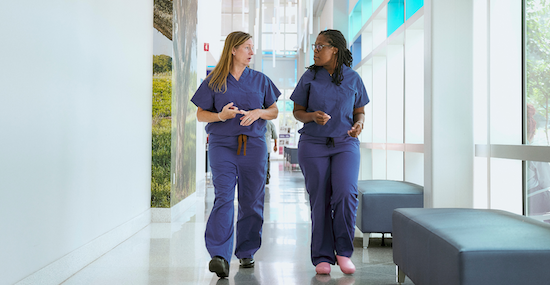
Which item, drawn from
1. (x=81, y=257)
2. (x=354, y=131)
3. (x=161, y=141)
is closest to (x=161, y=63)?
(x=161, y=141)

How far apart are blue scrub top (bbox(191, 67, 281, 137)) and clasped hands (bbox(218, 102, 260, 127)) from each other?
11 centimetres

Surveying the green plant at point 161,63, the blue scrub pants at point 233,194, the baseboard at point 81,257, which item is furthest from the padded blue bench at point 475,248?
the green plant at point 161,63

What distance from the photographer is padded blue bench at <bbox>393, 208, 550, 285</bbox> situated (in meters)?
1.47

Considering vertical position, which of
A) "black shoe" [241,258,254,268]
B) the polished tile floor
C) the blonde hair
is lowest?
the polished tile floor

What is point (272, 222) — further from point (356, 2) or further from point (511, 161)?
point (356, 2)

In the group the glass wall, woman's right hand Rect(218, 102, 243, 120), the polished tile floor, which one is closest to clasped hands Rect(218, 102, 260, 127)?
woman's right hand Rect(218, 102, 243, 120)

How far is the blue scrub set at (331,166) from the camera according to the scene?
2.51 meters

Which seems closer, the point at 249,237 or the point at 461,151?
the point at 249,237

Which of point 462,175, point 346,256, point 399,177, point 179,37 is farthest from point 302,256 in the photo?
point 179,37

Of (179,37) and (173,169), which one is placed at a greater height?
(179,37)

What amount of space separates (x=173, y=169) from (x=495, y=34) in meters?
3.13

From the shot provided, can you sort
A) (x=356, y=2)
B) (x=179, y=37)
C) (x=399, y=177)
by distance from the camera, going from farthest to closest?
1. (x=356, y=2)
2. (x=399, y=177)
3. (x=179, y=37)

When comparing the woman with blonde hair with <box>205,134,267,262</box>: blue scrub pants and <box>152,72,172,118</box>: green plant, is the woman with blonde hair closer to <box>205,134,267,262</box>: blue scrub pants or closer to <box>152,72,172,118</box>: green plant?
<box>205,134,267,262</box>: blue scrub pants

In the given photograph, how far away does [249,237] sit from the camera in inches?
103
